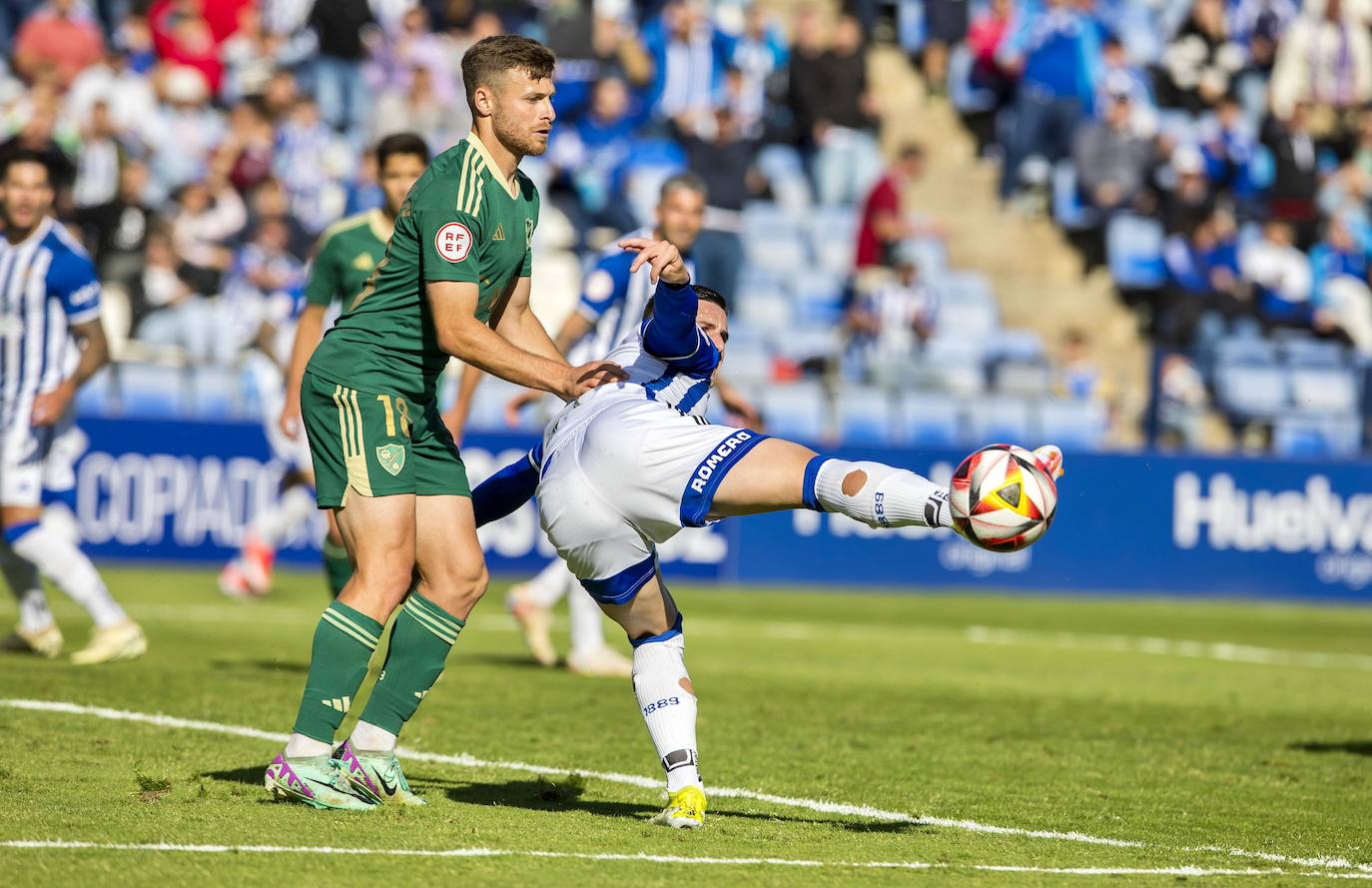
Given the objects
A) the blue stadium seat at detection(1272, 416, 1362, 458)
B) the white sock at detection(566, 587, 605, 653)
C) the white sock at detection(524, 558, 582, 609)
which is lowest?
the white sock at detection(566, 587, 605, 653)

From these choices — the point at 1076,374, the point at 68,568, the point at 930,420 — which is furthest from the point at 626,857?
the point at 1076,374

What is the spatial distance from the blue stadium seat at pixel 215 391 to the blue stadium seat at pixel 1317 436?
33.4 feet

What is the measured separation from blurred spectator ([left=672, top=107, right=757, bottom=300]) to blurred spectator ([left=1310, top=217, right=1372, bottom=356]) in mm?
7414

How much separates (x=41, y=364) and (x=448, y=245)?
495 cm

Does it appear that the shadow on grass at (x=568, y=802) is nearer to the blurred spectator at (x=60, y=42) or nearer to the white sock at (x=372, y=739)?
the white sock at (x=372, y=739)

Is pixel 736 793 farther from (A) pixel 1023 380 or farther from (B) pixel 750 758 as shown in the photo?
(A) pixel 1023 380

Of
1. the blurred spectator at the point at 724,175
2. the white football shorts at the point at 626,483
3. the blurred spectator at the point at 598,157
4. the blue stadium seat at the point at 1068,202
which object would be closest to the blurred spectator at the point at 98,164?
the blurred spectator at the point at 598,157

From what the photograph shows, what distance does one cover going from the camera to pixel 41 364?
9.93 m

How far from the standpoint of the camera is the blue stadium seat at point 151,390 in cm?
1648

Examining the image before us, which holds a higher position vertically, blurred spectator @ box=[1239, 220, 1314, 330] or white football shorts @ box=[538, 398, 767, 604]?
blurred spectator @ box=[1239, 220, 1314, 330]

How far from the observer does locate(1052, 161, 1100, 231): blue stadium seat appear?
75.2 ft

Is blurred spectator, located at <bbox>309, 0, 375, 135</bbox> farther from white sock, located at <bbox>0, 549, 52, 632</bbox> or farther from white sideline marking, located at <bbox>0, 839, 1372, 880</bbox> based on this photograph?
white sideline marking, located at <bbox>0, 839, 1372, 880</bbox>

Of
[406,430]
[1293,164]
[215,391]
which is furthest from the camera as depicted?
[1293,164]

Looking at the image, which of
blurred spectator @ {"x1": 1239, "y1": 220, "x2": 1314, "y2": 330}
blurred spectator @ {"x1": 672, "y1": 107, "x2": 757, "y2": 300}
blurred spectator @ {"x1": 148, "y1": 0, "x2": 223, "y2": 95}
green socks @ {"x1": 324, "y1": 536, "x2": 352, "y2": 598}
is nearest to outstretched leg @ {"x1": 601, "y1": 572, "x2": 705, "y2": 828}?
green socks @ {"x1": 324, "y1": 536, "x2": 352, "y2": 598}
